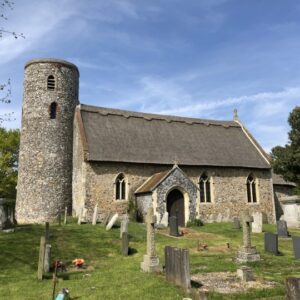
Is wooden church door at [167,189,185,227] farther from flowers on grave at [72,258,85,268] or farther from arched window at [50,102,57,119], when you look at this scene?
flowers on grave at [72,258,85,268]

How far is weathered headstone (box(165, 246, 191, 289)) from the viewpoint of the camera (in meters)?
8.58

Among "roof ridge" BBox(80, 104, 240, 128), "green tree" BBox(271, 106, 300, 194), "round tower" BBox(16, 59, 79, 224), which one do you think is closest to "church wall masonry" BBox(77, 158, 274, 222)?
"green tree" BBox(271, 106, 300, 194)

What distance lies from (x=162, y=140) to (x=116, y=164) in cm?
492

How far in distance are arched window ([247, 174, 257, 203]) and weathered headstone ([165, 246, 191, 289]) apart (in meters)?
19.5

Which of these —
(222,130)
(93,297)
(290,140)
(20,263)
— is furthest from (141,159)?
(93,297)

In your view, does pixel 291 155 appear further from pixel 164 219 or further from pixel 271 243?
pixel 271 243

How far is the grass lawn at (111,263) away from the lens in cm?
862

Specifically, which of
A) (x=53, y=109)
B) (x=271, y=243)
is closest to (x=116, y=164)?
(x=53, y=109)

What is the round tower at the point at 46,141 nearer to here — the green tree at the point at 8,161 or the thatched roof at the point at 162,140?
the thatched roof at the point at 162,140

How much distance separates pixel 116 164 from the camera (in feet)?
79.7

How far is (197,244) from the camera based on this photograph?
50.8 ft

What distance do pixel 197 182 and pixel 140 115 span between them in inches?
287

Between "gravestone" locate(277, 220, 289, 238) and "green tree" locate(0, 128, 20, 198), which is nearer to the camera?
"gravestone" locate(277, 220, 289, 238)

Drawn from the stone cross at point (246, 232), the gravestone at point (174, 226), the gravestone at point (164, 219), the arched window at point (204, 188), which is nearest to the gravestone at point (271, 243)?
the stone cross at point (246, 232)
